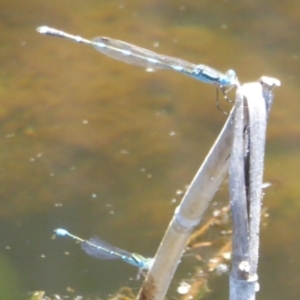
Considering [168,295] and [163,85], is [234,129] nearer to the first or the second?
[168,295]

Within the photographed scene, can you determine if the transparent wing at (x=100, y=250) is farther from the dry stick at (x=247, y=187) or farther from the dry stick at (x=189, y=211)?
the dry stick at (x=247, y=187)

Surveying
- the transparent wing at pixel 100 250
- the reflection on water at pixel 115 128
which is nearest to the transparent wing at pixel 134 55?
the transparent wing at pixel 100 250

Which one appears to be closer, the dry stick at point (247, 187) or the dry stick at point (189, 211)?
the dry stick at point (247, 187)

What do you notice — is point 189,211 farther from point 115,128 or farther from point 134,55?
point 115,128

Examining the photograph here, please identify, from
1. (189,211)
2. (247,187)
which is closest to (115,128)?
(189,211)

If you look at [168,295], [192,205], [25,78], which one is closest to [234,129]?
[192,205]

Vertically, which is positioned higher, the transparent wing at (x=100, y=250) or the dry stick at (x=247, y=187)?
the transparent wing at (x=100, y=250)
